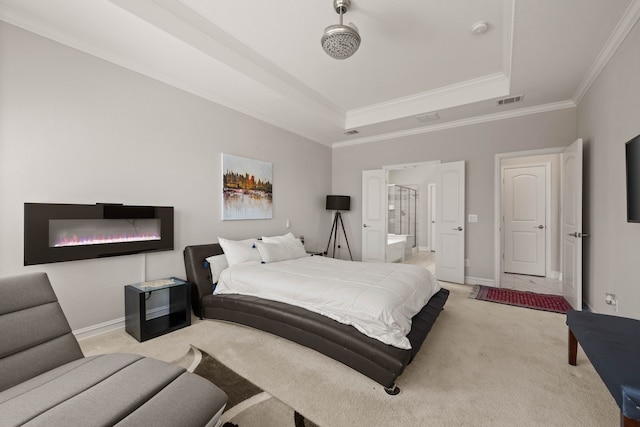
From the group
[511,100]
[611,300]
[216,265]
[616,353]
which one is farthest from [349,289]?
[511,100]

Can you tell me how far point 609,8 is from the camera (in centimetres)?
216

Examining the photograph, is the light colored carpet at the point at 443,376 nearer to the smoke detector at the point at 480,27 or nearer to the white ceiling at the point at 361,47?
the white ceiling at the point at 361,47

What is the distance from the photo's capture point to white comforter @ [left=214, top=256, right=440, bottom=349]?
2.05 metres

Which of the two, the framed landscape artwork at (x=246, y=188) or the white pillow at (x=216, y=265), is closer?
the white pillow at (x=216, y=265)

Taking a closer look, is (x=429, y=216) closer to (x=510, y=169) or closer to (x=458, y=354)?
(x=510, y=169)

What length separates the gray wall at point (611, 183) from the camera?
7.61 feet

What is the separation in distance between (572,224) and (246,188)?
14.7 feet

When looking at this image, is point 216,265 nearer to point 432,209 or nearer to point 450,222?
point 450,222

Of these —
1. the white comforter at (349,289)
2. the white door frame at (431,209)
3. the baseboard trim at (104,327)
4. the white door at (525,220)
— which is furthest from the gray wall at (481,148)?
the baseboard trim at (104,327)

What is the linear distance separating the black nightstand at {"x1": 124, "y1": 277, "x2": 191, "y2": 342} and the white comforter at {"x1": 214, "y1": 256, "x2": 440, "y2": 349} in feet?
1.25

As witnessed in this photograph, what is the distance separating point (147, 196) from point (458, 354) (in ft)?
11.7

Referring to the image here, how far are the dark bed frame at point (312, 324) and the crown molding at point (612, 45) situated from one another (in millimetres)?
2883

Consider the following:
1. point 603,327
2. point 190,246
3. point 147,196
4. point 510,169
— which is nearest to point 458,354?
point 603,327

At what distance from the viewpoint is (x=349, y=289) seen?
2.34 meters
